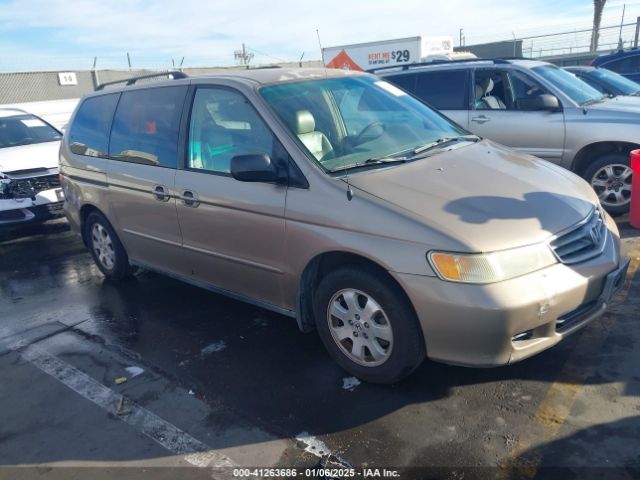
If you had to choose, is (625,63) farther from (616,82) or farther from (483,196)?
(483,196)

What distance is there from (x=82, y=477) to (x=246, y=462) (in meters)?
0.84

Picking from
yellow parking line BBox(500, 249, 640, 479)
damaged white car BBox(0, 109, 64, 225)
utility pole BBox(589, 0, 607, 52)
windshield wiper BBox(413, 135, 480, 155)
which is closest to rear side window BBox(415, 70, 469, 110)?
windshield wiper BBox(413, 135, 480, 155)

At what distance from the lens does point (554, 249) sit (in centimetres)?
302

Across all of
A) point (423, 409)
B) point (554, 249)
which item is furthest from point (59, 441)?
point (554, 249)

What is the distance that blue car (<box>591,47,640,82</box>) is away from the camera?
12.6 metres

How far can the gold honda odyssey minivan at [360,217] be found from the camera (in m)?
2.91

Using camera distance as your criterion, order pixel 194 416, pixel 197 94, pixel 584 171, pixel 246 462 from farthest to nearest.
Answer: pixel 584 171 → pixel 197 94 → pixel 194 416 → pixel 246 462

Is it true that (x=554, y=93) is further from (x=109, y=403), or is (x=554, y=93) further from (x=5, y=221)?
(x=5, y=221)

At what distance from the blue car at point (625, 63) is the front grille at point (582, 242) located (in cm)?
1127

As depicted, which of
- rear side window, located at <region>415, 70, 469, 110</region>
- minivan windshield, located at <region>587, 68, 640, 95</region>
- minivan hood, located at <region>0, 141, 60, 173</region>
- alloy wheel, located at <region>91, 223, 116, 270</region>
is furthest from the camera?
minivan windshield, located at <region>587, 68, 640, 95</region>

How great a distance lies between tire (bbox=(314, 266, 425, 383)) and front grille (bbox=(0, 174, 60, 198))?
17.6 ft

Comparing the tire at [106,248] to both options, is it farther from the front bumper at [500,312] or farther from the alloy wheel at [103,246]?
the front bumper at [500,312]

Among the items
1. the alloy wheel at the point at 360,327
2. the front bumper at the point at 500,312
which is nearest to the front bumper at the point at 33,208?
the alloy wheel at the point at 360,327

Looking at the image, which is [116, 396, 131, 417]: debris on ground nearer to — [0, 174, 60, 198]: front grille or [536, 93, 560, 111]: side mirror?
[0, 174, 60, 198]: front grille
